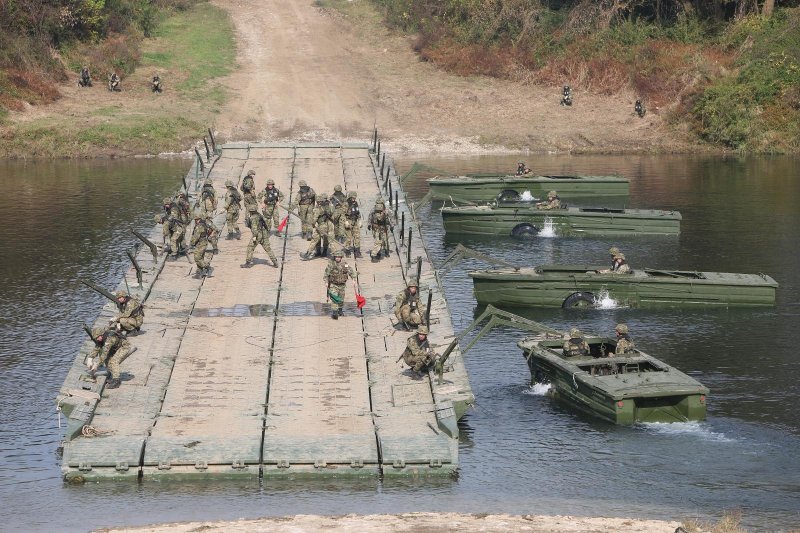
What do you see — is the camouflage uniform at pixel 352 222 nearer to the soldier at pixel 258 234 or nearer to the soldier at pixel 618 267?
the soldier at pixel 258 234

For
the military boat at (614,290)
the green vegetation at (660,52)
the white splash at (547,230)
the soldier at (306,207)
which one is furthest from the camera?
the green vegetation at (660,52)

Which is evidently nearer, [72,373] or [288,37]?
[72,373]

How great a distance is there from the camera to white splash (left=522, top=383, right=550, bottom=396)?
125ft

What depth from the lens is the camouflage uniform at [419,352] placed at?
34.6m

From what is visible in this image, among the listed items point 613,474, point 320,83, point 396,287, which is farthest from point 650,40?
point 613,474

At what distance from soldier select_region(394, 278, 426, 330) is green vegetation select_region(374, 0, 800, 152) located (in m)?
49.3

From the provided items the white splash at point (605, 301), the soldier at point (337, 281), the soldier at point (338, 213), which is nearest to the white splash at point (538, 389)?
the soldier at point (337, 281)

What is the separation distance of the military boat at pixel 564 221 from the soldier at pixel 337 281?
816 inches

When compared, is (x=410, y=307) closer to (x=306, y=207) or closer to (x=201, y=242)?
(x=201, y=242)

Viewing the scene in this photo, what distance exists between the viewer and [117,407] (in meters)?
32.9

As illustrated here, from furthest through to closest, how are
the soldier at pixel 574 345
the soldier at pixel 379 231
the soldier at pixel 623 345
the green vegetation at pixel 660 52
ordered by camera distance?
the green vegetation at pixel 660 52, the soldier at pixel 379 231, the soldier at pixel 574 345, the soldier at pixel 623 345

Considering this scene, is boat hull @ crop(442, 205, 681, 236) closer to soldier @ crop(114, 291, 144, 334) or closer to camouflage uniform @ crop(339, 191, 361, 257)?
camouflage uniform @ crop(339, 191, 361, 257)

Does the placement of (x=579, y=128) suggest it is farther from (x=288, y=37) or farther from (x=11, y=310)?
(x=11, y=310)

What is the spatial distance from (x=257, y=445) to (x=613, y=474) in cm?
824
